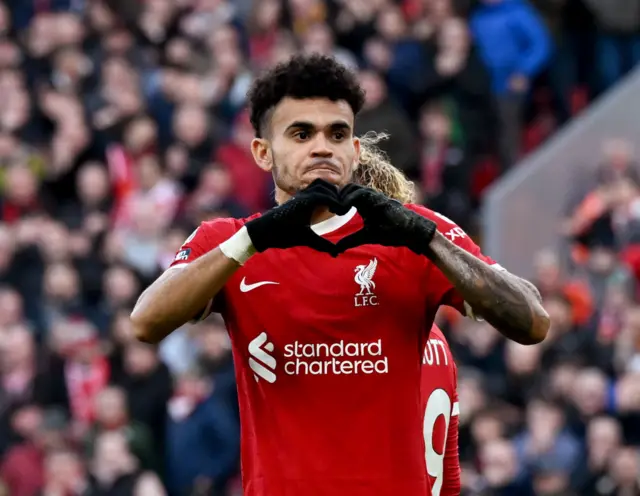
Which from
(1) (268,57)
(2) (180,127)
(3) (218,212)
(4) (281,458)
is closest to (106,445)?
(3) (218,212)

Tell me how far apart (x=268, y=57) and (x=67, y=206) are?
7.58ft

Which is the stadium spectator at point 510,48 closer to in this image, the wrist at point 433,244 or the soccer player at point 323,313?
the soccer player at point 323,313

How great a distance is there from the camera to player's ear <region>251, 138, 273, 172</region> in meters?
5.32

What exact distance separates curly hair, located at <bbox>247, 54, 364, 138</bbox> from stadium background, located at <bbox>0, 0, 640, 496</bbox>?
5473 mm

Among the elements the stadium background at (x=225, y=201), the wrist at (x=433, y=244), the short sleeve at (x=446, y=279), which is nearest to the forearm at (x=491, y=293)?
the wrist at (x=433, y=244)

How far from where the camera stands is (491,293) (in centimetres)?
490

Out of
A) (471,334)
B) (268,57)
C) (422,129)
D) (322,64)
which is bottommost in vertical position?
(322,64)

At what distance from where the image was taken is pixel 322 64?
523cm

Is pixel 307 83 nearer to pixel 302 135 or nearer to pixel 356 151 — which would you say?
pixel 302 135

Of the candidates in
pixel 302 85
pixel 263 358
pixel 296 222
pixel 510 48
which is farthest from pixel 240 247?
pixel 510 48

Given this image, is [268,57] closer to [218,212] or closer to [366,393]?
[218,212]

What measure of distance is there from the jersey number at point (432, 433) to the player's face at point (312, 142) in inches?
38.2

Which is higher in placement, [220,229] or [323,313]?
[220,229]

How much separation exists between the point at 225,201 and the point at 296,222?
A: 8.45m
